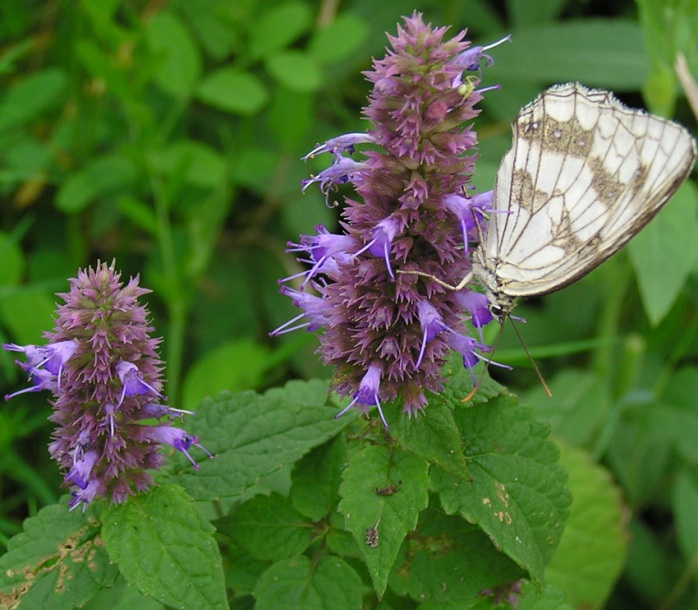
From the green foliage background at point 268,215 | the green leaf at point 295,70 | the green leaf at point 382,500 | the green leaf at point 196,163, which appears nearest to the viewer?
the green leaf at point 382,500

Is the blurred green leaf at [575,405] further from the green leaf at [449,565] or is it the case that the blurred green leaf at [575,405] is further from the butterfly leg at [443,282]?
the butterfly leg at [443,282]

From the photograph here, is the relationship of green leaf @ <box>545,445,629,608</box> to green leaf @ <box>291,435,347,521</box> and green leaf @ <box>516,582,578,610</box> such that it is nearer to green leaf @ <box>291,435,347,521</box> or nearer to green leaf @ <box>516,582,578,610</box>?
green leaf @ <box>516,582,578,610</box>

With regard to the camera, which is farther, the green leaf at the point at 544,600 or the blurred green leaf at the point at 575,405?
the blurred green leaf at the point at 575,405

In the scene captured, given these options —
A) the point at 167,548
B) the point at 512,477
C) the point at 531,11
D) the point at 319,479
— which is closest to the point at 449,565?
the point at 512,477

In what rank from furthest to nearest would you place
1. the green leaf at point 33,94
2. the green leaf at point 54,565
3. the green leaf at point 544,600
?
the green leaf at point 33,94 → the green leaf at point 544,600 → the green leaf at point 54,565

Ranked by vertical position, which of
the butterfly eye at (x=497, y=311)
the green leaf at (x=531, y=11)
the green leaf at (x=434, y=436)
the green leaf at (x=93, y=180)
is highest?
the green leaf at (x=531, y=11)

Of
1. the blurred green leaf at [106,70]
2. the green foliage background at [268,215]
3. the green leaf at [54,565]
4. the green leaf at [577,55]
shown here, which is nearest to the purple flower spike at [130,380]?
the green leaf at [54,565]
